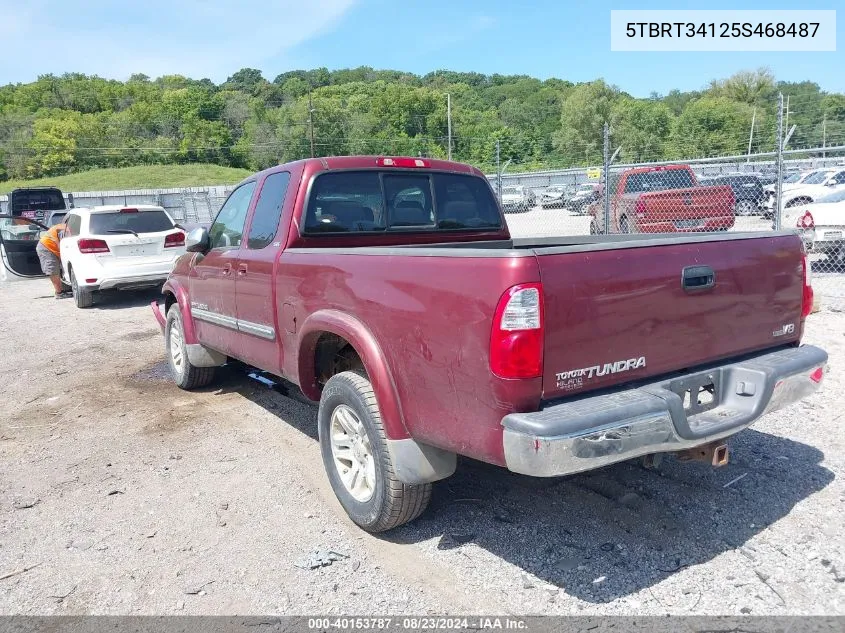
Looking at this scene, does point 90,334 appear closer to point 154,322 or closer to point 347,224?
point 154,322

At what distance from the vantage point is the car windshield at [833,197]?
11.5 meters

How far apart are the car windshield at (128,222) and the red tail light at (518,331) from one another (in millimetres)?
10259

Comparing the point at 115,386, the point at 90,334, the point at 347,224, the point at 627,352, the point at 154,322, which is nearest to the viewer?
the point at 627,352

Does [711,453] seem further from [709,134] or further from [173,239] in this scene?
[709,134]

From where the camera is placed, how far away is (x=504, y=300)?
257cm

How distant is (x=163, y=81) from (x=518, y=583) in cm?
14700

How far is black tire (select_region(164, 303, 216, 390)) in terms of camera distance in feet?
20.1

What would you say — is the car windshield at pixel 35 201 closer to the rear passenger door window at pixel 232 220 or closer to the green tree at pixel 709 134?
the rear passenger door window at pixel 232 220

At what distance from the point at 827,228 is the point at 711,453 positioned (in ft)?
28.2

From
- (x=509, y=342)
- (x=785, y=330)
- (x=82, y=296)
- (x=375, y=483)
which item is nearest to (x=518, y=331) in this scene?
(x=509, y=342)

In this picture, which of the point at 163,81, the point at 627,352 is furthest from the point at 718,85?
the point at 627,352

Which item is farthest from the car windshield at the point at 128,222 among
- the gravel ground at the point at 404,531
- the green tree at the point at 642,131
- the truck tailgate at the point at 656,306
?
the green tree at the point at 642,131

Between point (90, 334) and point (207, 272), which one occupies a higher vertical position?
point (207, 272)

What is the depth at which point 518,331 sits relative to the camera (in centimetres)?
257
